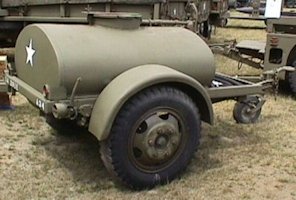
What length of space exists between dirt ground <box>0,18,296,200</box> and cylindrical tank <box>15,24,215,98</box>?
68 cm

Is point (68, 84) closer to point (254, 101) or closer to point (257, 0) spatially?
point (254, 101)

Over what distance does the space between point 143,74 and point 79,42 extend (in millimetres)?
514

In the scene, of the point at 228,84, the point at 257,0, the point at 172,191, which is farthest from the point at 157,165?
the point at 257,0

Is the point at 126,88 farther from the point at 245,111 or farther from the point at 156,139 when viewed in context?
the point at 245,111

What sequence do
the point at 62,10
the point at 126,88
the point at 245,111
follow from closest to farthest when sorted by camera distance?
the point at 126,88
the point at 245,111
the point at 62,10

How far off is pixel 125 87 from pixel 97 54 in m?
0.34

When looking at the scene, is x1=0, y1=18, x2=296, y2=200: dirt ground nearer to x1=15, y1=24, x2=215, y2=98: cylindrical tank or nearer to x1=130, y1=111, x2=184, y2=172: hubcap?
x1=130, y1=111, x2=184, y2=172: hubcap

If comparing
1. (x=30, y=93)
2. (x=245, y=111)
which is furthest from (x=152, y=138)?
(x=245, y=111)

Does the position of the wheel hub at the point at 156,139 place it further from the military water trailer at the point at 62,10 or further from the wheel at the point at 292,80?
the wheel at the point at 292,80

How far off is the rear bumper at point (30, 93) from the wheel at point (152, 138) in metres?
0.47

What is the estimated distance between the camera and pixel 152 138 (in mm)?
3842

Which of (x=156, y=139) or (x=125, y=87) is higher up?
(x=125, y=87)

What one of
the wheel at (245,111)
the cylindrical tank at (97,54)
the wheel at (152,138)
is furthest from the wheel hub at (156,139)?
the wheel at (245,111)

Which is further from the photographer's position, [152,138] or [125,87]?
[152,138]
